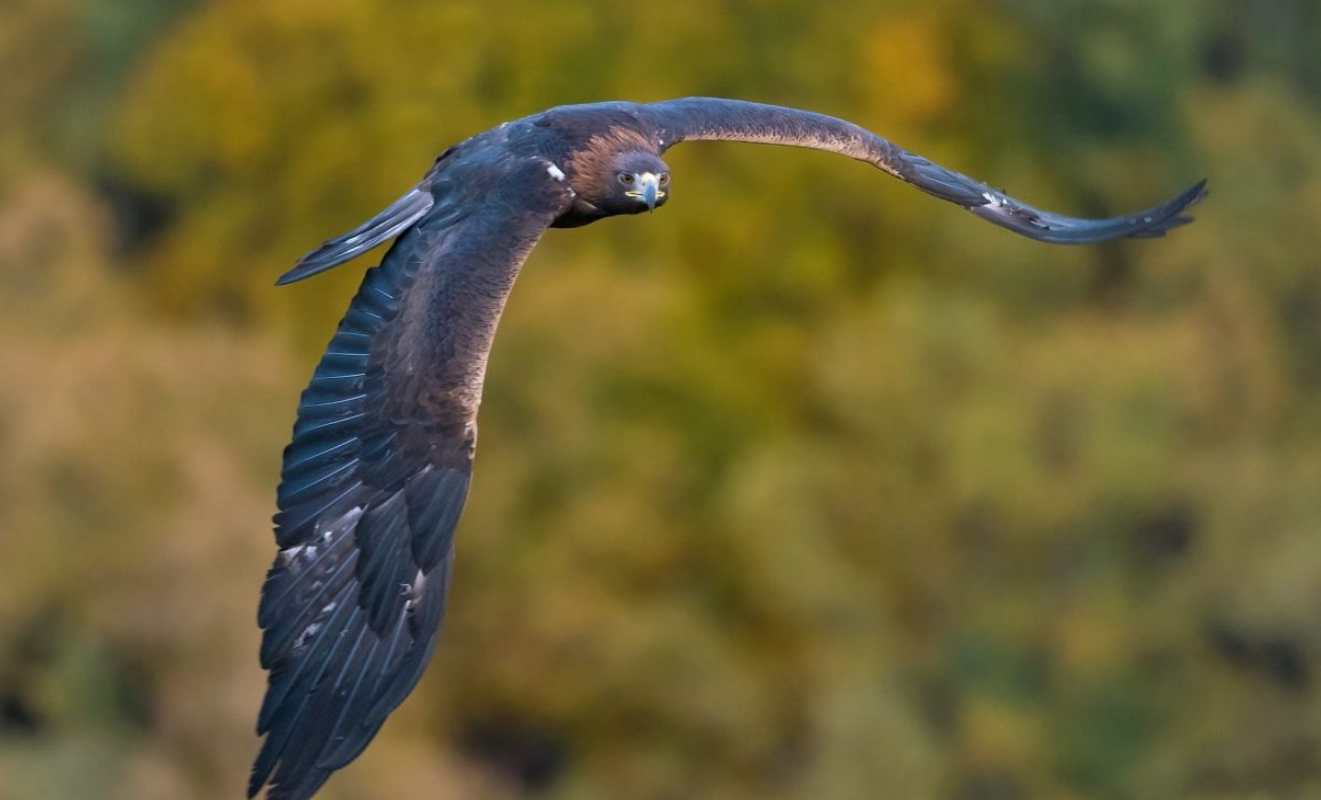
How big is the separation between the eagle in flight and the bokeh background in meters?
16.0

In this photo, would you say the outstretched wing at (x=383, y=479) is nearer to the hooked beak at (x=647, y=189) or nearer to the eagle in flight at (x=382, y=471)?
the eagle in flight at (x=382, y=471)

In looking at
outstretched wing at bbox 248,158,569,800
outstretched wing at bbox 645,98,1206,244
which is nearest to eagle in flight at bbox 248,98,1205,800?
outstretched wing at bbox 248,158,569,800

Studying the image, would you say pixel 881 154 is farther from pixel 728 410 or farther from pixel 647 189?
pixel 728 410

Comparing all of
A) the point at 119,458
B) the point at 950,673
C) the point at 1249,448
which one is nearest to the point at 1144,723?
the point at 950,673

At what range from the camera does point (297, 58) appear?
4509 cm

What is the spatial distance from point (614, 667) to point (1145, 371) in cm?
794

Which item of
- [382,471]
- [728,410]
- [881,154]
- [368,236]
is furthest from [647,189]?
[728,410]

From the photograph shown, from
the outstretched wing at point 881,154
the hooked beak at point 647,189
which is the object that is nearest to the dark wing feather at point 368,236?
the hooked beak at point 647,189

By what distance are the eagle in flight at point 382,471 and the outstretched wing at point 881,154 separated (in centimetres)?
119

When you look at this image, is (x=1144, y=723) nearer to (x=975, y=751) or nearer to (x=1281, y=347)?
(x=975, y=751)

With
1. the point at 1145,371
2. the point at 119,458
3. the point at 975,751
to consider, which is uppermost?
the point at 1145,371

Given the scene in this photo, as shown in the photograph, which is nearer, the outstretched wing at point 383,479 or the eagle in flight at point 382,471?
the eagle in flight at point 382,471

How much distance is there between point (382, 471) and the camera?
12.6m

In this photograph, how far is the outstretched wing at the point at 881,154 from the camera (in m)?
14.1
